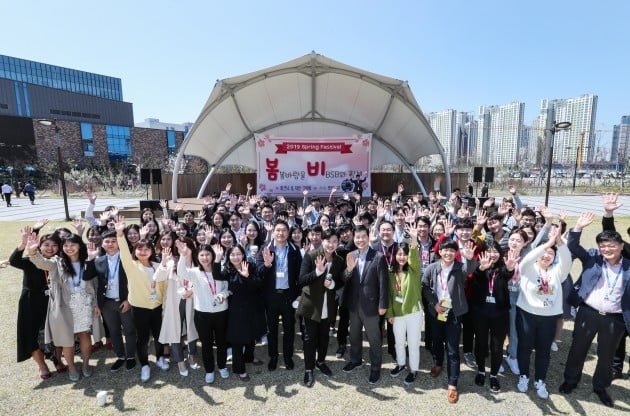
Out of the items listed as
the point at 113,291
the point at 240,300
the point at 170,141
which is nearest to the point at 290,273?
the point at 240,300

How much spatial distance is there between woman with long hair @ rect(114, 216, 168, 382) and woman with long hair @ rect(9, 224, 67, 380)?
2.47 ft

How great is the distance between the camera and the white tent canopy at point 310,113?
13.3 metres

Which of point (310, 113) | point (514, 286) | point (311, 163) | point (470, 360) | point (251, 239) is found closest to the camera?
point (514, 286)

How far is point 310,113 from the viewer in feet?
55.3

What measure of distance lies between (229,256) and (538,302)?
3340 millimetres

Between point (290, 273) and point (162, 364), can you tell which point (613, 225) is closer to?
point (290, 273)

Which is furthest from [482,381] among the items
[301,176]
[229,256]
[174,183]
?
[174,183]

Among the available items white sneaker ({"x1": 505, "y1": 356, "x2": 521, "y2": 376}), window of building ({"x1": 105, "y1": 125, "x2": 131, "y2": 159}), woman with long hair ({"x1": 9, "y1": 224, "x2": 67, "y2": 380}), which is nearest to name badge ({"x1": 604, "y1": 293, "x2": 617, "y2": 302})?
white sneaker ({"x1": 505, "y1": 356, "x2": 521, "y2": 376})

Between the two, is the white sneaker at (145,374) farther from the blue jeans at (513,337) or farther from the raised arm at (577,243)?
the raised arm at (577,243)

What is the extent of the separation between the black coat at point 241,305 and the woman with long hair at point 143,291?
905 millimetres

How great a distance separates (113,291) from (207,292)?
45.9 inches

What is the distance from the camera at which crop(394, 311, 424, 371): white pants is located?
12.0ft

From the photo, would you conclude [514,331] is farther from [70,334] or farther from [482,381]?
[70,334]

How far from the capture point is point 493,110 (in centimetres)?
7300
